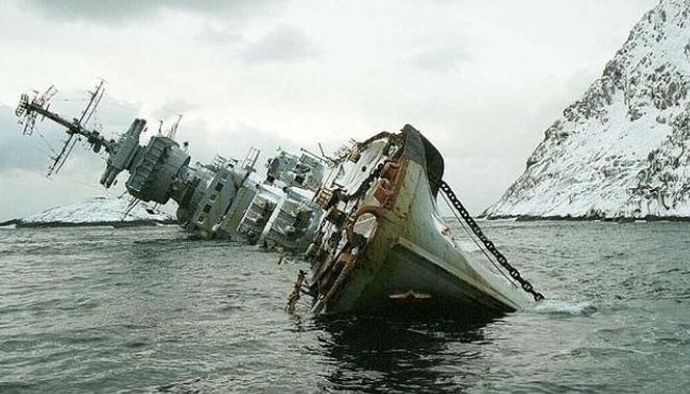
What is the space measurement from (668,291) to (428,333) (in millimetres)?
10538

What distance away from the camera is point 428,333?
12.8 m

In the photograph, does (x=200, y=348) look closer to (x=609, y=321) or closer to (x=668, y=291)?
(x=609, y=321)

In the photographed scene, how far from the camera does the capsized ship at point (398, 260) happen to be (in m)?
13.4

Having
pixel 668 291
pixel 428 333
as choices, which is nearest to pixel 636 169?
pixel 668 291

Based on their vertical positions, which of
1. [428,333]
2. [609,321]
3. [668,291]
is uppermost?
[668,291]

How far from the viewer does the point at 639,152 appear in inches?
6206

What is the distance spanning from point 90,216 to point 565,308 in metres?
166

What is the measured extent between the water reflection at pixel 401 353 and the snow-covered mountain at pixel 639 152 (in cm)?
10892

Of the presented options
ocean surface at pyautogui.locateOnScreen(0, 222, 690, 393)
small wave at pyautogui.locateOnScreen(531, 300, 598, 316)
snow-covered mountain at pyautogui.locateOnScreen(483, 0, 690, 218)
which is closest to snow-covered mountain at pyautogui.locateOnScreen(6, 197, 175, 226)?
snow-covered mountain at pyautogui.locateOnScreen(483, 0, 690, 218)

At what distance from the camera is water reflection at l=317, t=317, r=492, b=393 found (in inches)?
362

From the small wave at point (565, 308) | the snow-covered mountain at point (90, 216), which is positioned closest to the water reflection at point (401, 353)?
the small wave at point (565, 308)

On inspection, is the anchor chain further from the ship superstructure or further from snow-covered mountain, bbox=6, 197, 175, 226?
snow-covered mountain, bbox=6, 197, 175, 226

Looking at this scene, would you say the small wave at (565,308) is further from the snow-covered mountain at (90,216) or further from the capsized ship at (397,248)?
the snow-covered mountain at (90,216)

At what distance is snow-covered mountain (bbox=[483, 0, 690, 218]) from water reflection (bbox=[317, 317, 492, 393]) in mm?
108919
